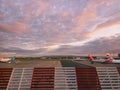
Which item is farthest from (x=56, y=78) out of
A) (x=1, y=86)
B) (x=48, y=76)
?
(x=1, y=86)

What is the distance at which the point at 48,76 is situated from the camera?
3306cm

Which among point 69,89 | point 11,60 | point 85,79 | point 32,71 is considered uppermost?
point 11,60

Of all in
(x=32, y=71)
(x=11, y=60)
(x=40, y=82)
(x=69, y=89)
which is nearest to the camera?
(x=69, y=89)

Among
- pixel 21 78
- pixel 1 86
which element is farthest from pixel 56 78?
pixel 1 86

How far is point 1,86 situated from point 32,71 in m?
6.86

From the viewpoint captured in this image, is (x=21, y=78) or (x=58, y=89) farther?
(x=21, y=78)

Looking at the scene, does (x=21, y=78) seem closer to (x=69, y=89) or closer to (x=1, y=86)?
(x=1, y=86)

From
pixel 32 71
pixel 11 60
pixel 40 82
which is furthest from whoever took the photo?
pixel 11 60

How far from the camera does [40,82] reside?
31328 millimetres

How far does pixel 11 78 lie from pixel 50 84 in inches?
287

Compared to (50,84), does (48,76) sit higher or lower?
higher

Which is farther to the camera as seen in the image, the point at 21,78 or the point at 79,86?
the point at 21,78

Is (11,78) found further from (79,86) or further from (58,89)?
(79,86)

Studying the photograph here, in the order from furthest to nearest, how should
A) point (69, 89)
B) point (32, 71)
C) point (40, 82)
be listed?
point (32, 71), point (40, 82), point (69, 89)
